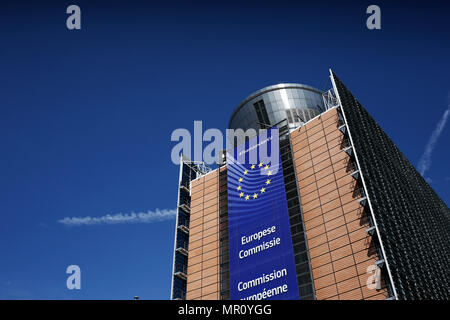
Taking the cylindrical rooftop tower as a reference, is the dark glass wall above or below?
below

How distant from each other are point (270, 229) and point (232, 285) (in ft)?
32.6

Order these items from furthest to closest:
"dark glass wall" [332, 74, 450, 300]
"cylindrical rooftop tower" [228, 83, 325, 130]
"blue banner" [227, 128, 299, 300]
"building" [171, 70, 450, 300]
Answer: "cylindrical rooftop tower" [228, 83, 325, 130] → "blue banner" [227, 128, 299, 300] → "dark glass wall" [332, 74, 450, 300] → "building" [171, 70, 450, 300]

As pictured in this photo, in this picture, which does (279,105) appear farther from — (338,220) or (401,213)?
(338,220)

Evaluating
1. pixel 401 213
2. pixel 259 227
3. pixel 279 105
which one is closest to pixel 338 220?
pixel 259 227

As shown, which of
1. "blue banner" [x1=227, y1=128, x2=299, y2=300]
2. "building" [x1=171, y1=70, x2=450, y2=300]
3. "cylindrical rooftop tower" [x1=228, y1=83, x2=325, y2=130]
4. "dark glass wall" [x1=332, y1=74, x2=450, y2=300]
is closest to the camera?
"building" [x1=171, y1=70, x2=450, y2=300]

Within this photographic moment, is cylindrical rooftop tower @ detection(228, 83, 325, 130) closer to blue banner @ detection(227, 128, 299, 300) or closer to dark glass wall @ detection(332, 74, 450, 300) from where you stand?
dark glass wall @ detection(332, 74, 450, 300)

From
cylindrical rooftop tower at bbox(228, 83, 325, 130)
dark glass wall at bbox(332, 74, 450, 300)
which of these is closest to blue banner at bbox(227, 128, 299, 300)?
dark glass wall at bbox(332, 74, 450, 300)

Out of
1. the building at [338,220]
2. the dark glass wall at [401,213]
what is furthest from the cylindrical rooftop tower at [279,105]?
the dark glass wall at [401,213]

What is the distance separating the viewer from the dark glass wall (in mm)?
55625

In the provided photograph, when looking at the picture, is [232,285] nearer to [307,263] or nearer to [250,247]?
[250,247]

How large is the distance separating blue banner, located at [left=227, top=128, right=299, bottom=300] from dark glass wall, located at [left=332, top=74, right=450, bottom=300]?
12.8m

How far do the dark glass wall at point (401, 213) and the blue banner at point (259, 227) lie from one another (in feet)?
41.9

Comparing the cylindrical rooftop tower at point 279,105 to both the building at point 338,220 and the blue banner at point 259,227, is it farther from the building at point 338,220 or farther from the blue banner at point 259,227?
the blue banner at point 259,227
